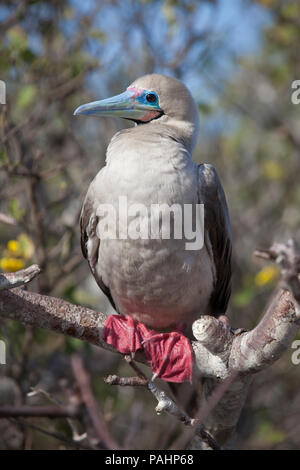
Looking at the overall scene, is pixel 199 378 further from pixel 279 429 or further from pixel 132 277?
pixel 279 429

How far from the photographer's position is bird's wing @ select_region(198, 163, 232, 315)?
3781mm

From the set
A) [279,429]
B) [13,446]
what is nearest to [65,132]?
[13,446]

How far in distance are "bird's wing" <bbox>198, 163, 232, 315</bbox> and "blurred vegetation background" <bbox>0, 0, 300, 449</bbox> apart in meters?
0.61

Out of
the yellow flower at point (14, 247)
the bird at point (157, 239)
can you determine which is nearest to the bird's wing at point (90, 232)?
the bird at point (157, 239)

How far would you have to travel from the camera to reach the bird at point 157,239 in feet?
11.5

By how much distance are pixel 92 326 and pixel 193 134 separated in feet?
5.41

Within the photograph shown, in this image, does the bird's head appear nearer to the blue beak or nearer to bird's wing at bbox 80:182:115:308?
the blue beak

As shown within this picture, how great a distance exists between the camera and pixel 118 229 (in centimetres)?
361

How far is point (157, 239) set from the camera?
352cm

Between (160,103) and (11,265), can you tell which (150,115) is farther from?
(11,265)

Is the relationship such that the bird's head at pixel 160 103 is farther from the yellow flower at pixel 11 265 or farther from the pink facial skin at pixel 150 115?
the yellow flower at pixel 11 265

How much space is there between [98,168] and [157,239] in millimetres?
3007

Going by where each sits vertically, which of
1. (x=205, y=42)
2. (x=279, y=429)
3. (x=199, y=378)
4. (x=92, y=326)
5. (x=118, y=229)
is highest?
(x=205, y=42)

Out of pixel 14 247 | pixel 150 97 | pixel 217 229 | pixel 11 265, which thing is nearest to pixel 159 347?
pixel 217 229
